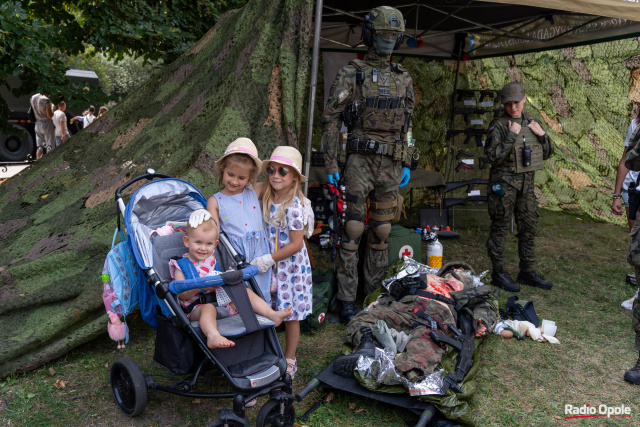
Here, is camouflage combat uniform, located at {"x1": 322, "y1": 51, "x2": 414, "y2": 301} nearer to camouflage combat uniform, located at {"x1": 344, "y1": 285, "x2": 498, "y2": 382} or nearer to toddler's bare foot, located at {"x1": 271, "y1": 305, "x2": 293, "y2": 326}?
camouflage combat uniform, located at {"x1": 344, "y1": 285, "x2": 498, "y2": 382}

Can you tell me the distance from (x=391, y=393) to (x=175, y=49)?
6085mm

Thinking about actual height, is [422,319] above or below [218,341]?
below

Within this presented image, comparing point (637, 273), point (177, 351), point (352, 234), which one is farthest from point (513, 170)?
point (177, 351)

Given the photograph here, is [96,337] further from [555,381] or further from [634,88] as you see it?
[634,88]

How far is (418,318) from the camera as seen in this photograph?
143 inches

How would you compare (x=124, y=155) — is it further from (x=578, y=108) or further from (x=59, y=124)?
(x=59, y=124)

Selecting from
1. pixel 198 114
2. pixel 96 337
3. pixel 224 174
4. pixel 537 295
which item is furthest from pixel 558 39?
pixel 96 337

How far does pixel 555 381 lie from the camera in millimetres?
3535

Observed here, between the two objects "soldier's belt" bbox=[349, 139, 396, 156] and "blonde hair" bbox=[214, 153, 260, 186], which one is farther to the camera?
"soldier's belt" bbox=[349, 139, 396, 156]

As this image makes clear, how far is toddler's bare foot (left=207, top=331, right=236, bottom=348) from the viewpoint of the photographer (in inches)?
103

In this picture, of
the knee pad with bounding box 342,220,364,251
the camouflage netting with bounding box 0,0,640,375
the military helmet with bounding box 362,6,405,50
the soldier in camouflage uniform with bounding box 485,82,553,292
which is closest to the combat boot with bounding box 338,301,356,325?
the knee pad with bounding box 342,220,364,251

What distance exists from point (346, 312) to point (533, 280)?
7.80 ft

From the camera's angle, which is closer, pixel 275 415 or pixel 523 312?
pixel 275 415

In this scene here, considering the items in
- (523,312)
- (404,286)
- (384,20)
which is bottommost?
(523,312)
